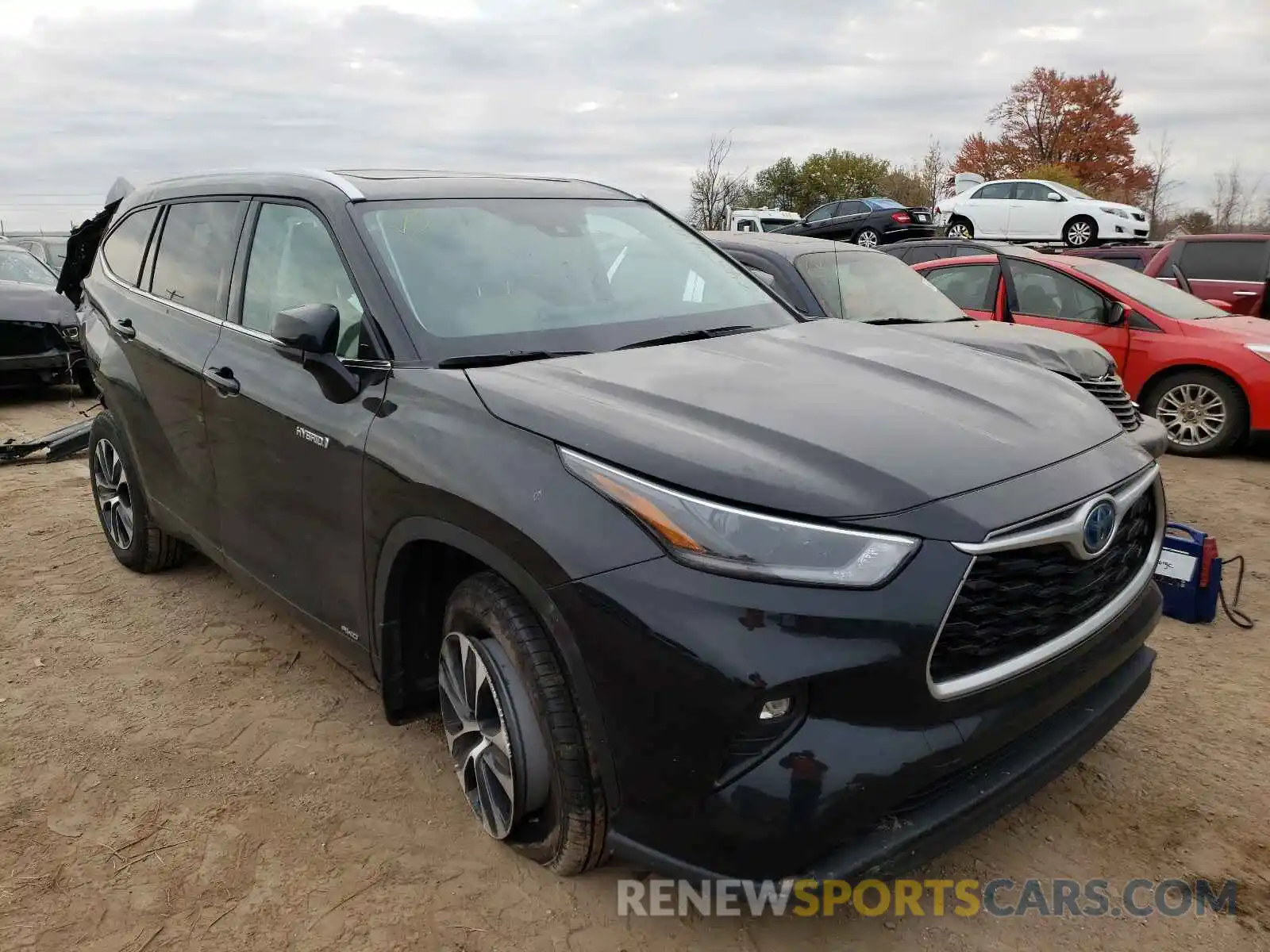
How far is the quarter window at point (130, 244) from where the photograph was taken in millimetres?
4289

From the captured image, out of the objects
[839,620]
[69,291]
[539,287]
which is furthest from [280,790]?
[69,291]

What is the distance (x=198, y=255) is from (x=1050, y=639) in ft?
11.1

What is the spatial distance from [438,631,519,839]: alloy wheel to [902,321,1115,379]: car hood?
143 inches

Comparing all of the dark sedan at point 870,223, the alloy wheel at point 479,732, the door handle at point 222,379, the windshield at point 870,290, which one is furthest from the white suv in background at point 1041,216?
the alloy wheel at point 479,732

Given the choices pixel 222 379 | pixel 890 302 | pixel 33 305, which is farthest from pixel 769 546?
pixel 33 305

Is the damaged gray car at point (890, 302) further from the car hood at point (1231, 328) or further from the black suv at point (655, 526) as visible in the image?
the black suv at point (655, 526)

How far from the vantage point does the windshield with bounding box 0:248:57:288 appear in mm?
10297

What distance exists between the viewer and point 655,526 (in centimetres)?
199

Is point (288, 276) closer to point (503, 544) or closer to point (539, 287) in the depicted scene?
point (539, 287)

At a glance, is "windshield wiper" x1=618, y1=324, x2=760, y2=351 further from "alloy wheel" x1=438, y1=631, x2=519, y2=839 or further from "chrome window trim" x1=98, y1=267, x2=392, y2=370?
"alloy wheel" x1=438, y1=631, x2=519, y2=839

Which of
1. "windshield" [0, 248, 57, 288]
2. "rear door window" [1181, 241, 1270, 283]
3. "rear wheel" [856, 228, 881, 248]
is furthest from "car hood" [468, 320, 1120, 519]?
"rear wheel" [856, 228, 881, 248]

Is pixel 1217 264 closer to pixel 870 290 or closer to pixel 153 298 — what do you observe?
pixel 870 290

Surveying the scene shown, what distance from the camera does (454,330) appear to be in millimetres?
2736

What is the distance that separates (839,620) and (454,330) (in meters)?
1.45
